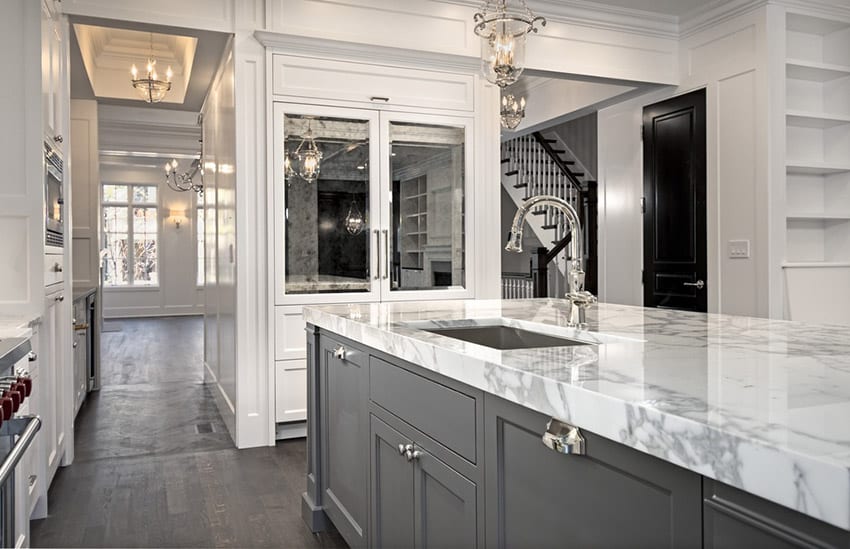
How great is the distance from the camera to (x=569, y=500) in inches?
47.9

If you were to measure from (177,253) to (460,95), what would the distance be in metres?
10.4

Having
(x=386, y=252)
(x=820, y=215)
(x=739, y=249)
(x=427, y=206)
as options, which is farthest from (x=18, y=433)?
(x=820, y=215)

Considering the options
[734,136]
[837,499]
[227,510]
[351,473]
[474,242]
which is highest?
[734,136]

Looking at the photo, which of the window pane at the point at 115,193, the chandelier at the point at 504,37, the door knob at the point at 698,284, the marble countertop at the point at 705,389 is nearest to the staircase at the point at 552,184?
the door knob at the point at 698,284

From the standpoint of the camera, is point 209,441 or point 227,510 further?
point 209,441

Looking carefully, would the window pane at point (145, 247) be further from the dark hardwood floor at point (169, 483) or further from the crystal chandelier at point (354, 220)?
the crystal chandelier at point (354, 220)

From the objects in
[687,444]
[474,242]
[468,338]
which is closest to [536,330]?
[468,338]

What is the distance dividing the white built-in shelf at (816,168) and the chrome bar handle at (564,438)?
14.1 feet

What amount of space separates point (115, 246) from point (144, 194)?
1.15 metres

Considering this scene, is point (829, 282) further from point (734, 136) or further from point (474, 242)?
point (474, 242)

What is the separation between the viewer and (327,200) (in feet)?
14.2

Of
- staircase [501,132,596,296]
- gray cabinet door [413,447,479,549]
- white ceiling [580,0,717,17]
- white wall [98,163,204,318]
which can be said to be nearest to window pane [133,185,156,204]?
white wall [98,163,204,318]

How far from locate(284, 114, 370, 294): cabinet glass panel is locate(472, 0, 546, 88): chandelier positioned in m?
1.58

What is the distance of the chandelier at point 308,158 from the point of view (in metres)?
4.29
